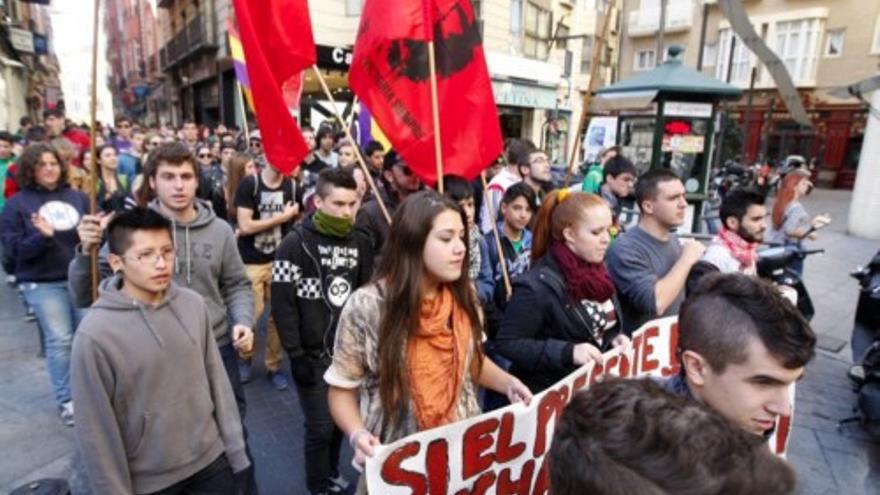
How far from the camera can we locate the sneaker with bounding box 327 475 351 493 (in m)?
3.04

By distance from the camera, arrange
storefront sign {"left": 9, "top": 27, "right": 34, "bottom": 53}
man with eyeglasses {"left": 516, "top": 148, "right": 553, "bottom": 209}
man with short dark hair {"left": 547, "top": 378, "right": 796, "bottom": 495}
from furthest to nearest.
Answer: storefront sign {"left": 9, "top": 27, "right": 34, "bottom": 53} → man with eyeglasses {"left": 516, "top": 148, "right": 553, "bottom": 209} → man with short dark hair {"left": 547, "top": 378, "right": 796, "bottom": 495}

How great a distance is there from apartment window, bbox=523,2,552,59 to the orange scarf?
69.3 feet

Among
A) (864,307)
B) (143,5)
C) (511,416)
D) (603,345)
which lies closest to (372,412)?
(511,416)

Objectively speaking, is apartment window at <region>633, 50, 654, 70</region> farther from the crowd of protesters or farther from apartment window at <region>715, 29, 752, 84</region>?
the crowd of protesters

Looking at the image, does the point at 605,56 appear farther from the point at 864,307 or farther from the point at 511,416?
the point at 511,416

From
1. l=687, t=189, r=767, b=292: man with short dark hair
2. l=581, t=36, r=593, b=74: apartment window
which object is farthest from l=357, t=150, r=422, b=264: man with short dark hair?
l=581, t=36, r=593, b=74: apartment window

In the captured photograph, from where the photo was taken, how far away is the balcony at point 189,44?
64.8ft

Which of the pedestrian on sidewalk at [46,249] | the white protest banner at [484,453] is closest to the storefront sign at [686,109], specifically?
the white protest banner at [484,453]

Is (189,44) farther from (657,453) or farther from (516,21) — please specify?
(657,453)

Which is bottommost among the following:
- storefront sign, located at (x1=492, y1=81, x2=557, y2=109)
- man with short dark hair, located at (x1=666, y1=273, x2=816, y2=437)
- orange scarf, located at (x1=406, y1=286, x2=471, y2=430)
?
orange scarf, located at (x1=406, y1=286, x2=471, y2=430)

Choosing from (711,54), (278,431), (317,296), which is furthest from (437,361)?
(711,54)

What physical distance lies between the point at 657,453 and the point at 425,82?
8.88ft

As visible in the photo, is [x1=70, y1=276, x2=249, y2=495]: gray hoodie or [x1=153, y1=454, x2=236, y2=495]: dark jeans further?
[x1=153, y1=454, x2=236, y2=495]: dark jeans

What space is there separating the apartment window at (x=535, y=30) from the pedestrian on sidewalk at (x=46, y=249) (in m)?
19.9
